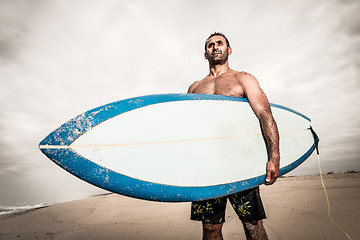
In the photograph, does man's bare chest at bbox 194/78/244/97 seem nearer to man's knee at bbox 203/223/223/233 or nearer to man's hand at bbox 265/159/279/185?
man's hand at bbox 265/159/279/185

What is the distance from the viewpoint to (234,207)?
1.54 metres

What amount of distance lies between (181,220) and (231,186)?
2.64m

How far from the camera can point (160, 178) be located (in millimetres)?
1383

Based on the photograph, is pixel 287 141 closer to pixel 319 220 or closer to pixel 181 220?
pixel 319 220

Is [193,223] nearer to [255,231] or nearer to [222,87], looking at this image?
[255,231]

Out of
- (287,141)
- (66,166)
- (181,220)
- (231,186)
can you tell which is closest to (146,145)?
(66,166)

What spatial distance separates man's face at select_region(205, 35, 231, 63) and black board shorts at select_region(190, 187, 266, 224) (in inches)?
56.1

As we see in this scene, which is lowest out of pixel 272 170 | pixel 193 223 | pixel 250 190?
pixel 193 223

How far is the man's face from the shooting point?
80.0 inches

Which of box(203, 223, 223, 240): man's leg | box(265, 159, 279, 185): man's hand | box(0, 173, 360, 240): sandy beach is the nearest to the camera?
box(265, 159, 279, 185): man's hand

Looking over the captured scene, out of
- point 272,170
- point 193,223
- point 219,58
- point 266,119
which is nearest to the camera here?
point 272,170

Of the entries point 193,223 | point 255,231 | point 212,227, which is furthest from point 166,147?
point 193,223

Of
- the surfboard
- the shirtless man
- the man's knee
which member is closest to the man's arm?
the shirtless man

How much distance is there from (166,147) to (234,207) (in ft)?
2.65
